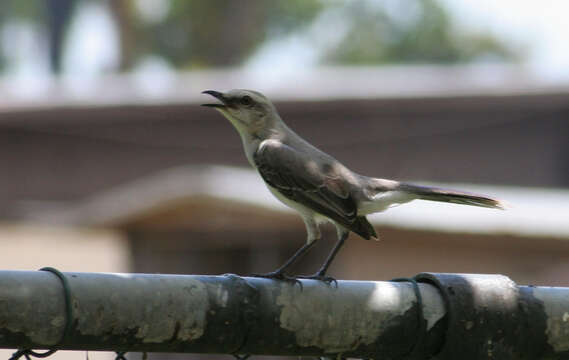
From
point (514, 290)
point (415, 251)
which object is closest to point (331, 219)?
point (514, 290)

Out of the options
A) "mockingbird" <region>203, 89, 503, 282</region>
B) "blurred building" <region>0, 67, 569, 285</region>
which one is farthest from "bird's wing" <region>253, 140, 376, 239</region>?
"blurred building" <region>0, 67, 569, 285</region>

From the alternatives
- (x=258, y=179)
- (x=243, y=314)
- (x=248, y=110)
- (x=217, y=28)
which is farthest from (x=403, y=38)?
(x=243, y=314)

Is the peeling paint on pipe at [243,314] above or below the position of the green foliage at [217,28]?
below

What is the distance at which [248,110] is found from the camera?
5.77 m

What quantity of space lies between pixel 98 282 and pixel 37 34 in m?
55.4

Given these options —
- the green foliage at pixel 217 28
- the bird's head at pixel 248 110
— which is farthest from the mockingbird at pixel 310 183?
the green foliage at pixel 217 28

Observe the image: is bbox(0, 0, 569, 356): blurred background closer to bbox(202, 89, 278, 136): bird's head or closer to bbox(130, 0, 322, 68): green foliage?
bbox(202, 89, 278, 136): bird's head

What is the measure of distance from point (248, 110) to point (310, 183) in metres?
0.66

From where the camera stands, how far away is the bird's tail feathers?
4.64 metres

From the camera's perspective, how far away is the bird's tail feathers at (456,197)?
183 inches

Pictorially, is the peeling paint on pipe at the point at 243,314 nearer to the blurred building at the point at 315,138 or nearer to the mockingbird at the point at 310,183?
the mockingbird at the point at 310,183

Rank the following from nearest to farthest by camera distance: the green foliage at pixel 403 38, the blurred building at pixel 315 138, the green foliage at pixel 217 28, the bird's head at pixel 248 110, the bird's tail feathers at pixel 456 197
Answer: the bird's tail feathers at pixel 456 197 → the bird's head at pixel 248 110 → the blurred building at pixel 315 138 → the green foliage at pixel 217 28 → the green foliage at pixel 403 38

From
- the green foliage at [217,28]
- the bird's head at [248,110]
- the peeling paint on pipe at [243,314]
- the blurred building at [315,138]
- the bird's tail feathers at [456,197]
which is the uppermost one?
the green foliage at [217,28]

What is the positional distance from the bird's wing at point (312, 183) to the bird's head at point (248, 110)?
0.23m
